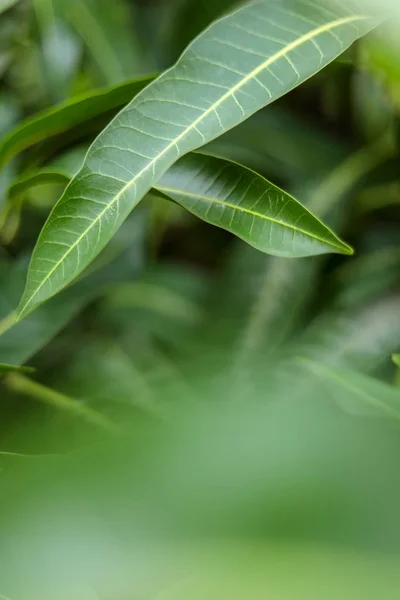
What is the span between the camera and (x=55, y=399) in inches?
22.8

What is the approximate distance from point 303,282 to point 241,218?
0.95 ft

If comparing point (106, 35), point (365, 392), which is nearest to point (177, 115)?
point (365, 392)

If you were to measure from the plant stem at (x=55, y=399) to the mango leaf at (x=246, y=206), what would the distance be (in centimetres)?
20

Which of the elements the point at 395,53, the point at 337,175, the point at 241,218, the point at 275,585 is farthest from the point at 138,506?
the point at 337,175

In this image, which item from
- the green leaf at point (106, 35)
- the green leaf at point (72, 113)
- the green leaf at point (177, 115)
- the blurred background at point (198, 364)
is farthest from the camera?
the green leaf at point (106, 35)

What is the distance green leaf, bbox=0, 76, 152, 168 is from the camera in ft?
1.70

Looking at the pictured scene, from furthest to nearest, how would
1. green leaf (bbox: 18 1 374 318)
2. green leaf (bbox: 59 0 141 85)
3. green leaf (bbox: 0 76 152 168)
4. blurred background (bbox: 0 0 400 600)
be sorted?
green leaf (bbox: 59 0 141 85), green leaf (bbox: 0 76 152 168), green leaf (bbox: 18 1 374 318), blurred background (bbox: 0 0 400 600)

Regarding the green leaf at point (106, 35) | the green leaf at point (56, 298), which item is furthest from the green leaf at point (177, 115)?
the green leaf at point (106, 35)

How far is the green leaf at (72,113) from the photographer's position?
52cm

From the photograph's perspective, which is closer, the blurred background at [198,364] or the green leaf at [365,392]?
the blurred background at [198,364]

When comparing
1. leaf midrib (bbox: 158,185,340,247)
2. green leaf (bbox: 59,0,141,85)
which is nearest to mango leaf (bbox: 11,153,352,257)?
leaf midrib (bbox: 158,185,340,247)

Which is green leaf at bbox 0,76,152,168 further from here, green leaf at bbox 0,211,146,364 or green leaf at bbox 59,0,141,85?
green leaf at bbox 59,0,141,85

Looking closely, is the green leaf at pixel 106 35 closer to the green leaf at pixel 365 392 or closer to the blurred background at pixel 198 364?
the blurred background at pixel 198 364

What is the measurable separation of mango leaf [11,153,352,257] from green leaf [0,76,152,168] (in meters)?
0.07
